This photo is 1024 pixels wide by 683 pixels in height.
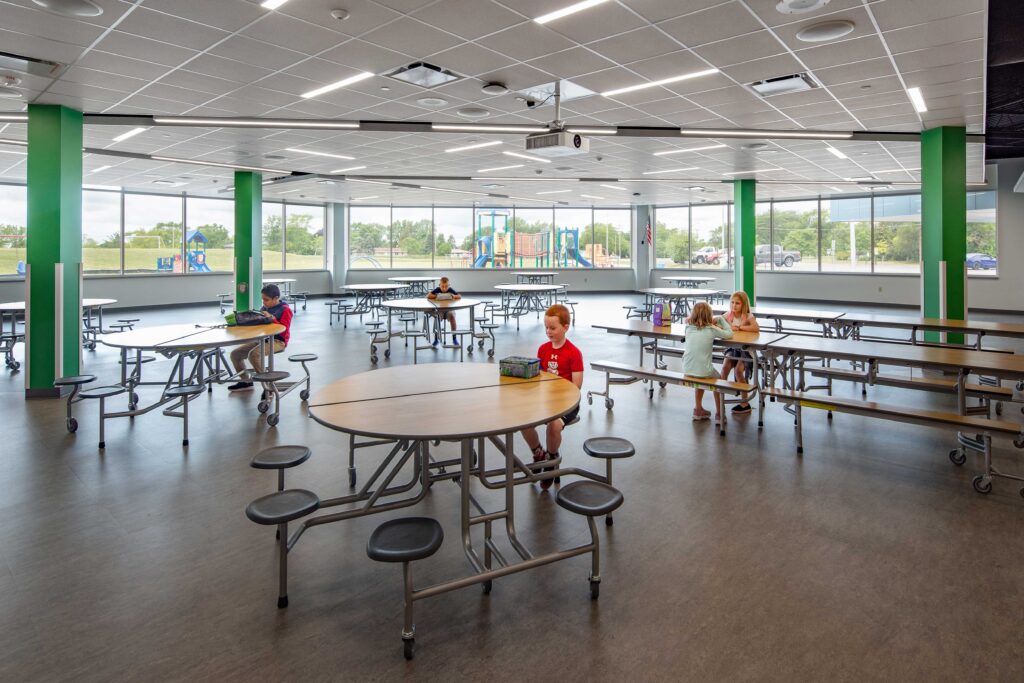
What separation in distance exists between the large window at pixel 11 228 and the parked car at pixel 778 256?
65.2 feet

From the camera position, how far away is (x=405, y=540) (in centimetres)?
227

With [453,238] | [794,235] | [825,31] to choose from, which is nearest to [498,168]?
[825,31]

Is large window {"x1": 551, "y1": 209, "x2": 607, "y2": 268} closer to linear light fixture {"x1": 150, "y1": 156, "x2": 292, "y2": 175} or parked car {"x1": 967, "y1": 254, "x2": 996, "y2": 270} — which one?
parked car {"x1": 967, "y1": 254, "x2": 996, "y2": 270}

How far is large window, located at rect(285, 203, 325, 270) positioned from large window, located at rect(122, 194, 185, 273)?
330 centimetres

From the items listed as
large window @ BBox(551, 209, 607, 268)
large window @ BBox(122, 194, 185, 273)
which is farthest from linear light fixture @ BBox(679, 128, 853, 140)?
large window @ BBox(122, 194, 185, 273)

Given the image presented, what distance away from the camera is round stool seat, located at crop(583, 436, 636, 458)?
322 cm

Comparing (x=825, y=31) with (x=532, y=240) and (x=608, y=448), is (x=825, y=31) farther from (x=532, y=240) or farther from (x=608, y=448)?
(x=532, y=240)

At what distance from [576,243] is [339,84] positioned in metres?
15.8

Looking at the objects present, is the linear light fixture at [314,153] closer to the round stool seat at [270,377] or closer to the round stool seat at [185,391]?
the round stool seat at [270,377]

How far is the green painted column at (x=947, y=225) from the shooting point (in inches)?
297

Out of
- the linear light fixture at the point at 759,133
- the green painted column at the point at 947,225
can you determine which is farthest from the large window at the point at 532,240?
the green painted column at the point at 947,225

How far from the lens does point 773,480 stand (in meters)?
4.03

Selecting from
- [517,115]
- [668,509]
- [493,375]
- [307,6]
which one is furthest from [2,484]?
[517,115]

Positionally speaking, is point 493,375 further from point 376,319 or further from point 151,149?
point 376,319
